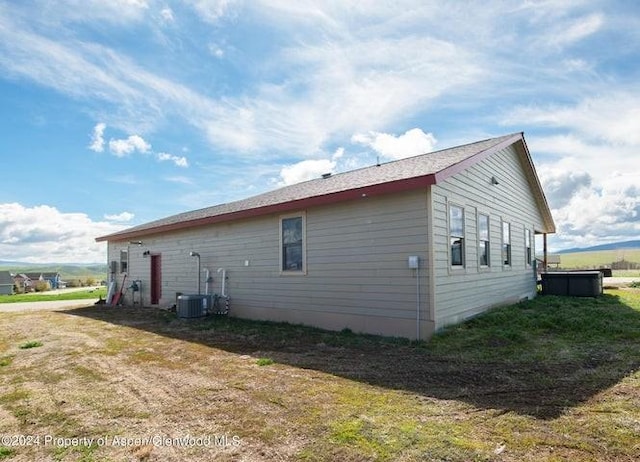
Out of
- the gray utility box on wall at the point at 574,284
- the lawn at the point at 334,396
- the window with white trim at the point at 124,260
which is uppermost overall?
the window with white trim at the point at 124,260

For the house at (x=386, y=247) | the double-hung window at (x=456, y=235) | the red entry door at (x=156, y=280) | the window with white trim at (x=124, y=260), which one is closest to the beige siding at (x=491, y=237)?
the house at (x=386, y=247)

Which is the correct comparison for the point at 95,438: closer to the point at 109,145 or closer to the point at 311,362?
the point at 311,362

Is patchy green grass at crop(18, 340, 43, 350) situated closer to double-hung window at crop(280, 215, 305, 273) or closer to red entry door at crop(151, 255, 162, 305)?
double-hung window at crop(280, 215, 305, 273)

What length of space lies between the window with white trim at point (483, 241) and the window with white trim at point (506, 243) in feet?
4.75

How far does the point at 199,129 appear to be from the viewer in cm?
1298

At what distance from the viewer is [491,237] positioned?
10.2m

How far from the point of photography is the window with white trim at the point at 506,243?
36.4 feet

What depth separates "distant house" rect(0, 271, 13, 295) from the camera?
31672 mm

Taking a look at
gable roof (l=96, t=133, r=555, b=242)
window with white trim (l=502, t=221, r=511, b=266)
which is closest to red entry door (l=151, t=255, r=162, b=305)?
gable roof (l=96, t=133, r=555, b=242)

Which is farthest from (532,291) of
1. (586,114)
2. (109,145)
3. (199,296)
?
(109,145)

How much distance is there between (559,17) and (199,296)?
1080 cm

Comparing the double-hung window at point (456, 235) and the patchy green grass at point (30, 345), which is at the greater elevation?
the double-hung window at point (456, 235)

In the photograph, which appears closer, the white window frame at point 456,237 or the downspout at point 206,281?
the white window frame at point 456,237

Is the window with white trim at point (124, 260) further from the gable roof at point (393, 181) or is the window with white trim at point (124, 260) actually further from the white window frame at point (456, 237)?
the white window frame at point (456, 237)
